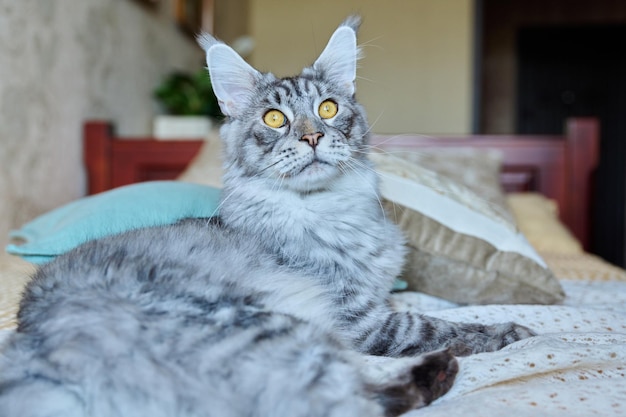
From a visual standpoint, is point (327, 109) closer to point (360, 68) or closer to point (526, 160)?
point (360, 68)

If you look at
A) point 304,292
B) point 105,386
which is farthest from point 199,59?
point 105,386

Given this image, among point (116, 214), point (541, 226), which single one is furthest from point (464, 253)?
point (541, 226)

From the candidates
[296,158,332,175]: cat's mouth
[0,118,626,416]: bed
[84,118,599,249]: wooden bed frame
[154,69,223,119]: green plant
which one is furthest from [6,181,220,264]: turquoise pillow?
[154,69,223,119]: green plant

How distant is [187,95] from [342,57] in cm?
226

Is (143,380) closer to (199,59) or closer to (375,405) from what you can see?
(375,405)

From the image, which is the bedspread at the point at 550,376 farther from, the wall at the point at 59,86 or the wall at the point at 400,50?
the wall at the point at 400,50

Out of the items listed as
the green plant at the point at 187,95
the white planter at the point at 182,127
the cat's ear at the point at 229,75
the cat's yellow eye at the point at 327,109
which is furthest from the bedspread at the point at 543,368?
the green plant at the point at 187,95

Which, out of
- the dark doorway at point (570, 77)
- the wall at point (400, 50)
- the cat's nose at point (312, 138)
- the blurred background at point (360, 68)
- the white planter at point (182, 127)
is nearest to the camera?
the cat's nose at point (312, 138)

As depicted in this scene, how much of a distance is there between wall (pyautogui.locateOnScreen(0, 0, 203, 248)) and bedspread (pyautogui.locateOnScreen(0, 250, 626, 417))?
1.05m

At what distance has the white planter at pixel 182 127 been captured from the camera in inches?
143

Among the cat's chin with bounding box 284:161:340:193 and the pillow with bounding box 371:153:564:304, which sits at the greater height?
the cat's chin with bounding box 284:161:340:193

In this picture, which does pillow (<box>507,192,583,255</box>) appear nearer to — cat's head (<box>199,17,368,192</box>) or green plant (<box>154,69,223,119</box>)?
cat's head (<box>199,17,368,192</box>)

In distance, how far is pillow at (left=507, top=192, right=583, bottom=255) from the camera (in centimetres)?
263

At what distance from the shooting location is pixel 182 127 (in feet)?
12.0
